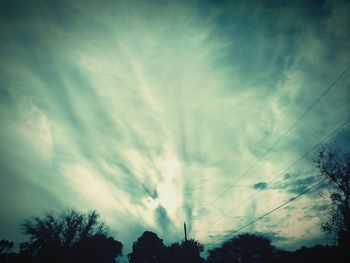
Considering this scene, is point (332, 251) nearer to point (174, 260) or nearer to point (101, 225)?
point (174, 260)

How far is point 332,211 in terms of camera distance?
2992 cm

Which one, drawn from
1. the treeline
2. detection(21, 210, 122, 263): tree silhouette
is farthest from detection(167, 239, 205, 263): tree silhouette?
detection(21, 210, 122, 263): tree silhouette

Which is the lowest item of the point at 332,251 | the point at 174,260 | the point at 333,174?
the point at 332,251

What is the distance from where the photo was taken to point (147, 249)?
237 feet

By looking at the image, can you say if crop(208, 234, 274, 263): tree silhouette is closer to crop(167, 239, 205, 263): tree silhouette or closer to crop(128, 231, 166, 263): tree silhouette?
crop(167, 239, 205, 263): tree silhouette

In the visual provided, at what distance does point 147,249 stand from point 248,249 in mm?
36630

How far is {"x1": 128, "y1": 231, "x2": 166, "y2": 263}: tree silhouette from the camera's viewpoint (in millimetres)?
71562

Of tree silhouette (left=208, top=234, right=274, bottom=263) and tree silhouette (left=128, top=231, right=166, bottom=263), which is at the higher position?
tree silhouette (left=128, top=231, right=166, bottom=263)

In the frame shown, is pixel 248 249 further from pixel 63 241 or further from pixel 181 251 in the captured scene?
pixel 63 241

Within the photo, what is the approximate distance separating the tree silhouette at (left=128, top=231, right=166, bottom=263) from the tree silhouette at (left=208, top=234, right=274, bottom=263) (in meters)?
23.3

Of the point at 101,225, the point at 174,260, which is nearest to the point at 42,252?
the point at 101,225

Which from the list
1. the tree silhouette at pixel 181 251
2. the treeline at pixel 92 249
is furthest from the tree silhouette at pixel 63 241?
the tree silhouette at pixel 181 251

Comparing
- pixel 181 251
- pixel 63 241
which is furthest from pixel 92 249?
pixel 181 251

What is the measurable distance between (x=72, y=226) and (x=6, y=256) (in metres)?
40.3
